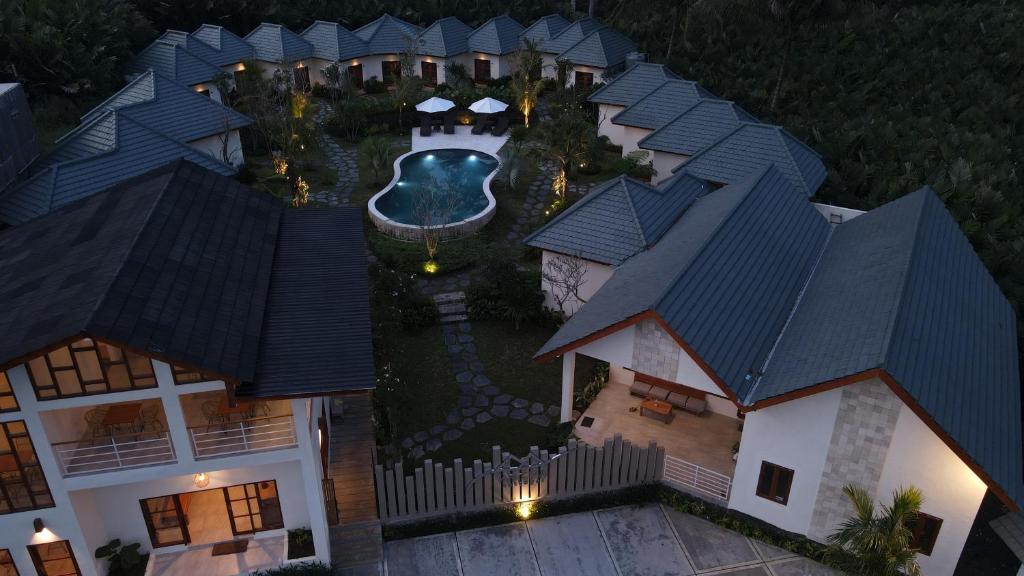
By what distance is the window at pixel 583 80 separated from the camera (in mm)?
44969

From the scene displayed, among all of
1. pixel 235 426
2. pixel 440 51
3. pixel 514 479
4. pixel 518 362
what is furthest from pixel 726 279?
pixel 440 51

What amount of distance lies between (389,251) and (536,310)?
7.29m

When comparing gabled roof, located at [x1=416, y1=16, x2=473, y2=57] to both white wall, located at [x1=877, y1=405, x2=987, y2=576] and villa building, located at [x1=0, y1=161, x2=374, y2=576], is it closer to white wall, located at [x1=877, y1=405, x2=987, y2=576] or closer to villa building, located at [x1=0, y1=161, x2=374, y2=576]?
villa building, located at [x1=0, y1=161, x2=374, y2=576]

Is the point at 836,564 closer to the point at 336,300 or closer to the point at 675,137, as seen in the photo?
the point at 336,300

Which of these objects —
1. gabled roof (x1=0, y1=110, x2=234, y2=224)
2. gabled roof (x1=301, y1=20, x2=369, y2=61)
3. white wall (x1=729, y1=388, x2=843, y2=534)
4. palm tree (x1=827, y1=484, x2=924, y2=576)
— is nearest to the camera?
palm tree (x1=827, y1=484, x2=924, y2=576)

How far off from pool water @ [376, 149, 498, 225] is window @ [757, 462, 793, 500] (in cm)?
1693

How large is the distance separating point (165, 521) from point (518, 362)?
440 inches

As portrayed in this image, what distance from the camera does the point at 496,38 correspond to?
4797 cm

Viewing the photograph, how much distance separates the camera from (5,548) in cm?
1438

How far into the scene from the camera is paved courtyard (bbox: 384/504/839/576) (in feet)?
52.1

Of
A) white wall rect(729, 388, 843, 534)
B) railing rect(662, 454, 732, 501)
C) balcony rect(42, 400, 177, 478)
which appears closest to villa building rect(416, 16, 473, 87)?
balcony rect(42, 400, 177, 478)

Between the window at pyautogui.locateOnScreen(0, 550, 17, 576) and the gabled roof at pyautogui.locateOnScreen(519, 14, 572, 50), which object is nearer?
the window at pyautogui.locateOnScreen(0, 550, 17, 576)

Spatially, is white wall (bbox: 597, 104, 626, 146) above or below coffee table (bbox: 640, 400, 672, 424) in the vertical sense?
above

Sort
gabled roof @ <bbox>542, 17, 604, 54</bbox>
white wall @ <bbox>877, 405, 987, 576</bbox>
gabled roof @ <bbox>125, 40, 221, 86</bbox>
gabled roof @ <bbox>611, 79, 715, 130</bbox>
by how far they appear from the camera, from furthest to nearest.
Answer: gabled roof @ <bbox>542, 17, 604, 54</bbox> → gabled roof @ <bbox>125, 40, 221, 86</bbox> → gabled roof @ <bbox>611, 79, 715, 130</bbox> → white wall @ <bbox>877, 405, 987, 576</bbox>
